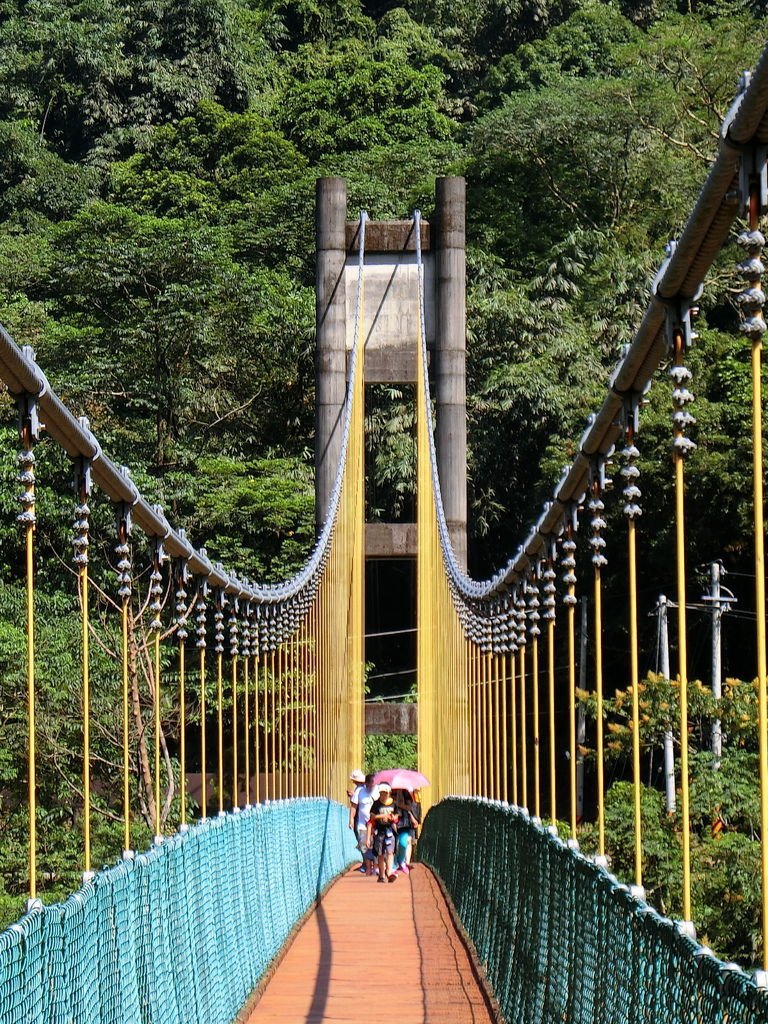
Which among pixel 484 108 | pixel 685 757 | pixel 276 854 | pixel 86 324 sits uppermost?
pixel 484 108

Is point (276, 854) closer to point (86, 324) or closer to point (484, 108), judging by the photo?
point (86, 324)

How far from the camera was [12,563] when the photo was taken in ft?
66.2

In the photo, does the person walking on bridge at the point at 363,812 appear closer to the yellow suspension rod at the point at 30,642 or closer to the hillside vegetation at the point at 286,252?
the hillside vegetation at the point at 286,252

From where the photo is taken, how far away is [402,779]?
1348cm

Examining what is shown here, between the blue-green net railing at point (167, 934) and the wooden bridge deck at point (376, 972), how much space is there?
4.4 inches

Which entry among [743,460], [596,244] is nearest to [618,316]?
[596,244]

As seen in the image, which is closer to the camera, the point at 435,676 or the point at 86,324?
the point at 435,676

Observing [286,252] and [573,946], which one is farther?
[286,252]

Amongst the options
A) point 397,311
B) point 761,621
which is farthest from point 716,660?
point 761,621

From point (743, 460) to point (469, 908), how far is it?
1215 cm

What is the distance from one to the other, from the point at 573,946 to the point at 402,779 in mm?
9711

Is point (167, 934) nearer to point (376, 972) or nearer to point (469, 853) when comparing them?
point (376, 972)

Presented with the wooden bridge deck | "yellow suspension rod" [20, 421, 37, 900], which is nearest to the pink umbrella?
the wooden bridge deck

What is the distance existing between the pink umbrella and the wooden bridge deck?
4468 mm
